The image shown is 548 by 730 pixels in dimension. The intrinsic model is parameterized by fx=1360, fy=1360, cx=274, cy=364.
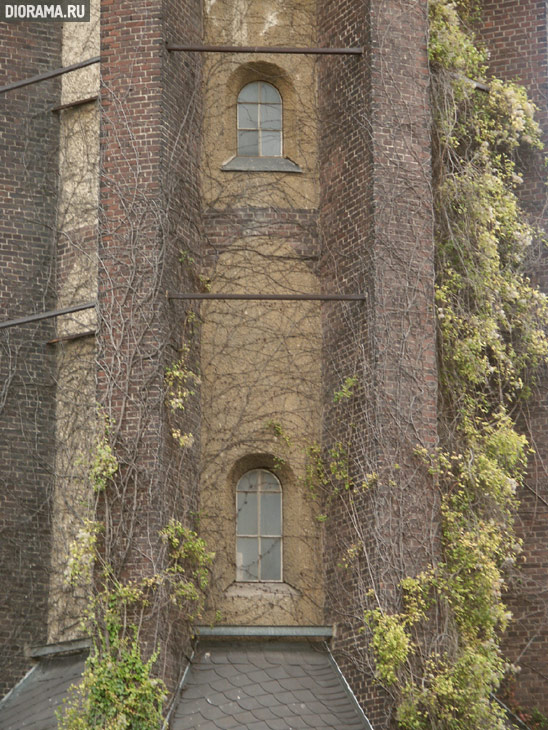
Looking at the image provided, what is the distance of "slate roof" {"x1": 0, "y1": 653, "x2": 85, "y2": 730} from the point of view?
15.6m

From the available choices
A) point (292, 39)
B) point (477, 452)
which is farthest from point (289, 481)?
point (292, 39)

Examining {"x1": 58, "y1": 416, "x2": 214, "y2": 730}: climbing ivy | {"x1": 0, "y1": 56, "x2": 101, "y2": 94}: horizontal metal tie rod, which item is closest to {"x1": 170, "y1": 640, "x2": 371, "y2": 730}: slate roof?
{"x1": 58, "y1": 416, "x2": 214, "y2": 730}: climbing ivy

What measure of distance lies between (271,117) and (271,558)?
587 centimetres

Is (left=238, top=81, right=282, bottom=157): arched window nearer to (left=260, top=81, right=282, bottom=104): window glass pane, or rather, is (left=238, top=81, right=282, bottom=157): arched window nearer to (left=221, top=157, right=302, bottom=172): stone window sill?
(left=260, top=81, right=282, bottom=104): window glass pane

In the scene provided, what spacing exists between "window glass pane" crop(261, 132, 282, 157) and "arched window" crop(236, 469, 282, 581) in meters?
4.24

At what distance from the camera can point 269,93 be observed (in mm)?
18312

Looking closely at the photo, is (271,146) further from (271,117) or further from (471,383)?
(471,383)

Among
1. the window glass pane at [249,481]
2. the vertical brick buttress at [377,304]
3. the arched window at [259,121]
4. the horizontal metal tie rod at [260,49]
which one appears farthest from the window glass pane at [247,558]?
the horizontal metal tie rod at [260,49]

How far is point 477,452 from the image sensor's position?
55.2 ft

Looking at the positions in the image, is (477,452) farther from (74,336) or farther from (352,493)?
(74,336)

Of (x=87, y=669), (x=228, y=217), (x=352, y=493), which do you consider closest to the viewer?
(x=87, y=669)

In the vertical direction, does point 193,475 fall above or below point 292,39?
below

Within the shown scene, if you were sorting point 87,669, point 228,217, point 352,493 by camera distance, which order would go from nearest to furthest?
point 87,669 < point 352,493 < point 228,217

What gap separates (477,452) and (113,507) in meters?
4.54
